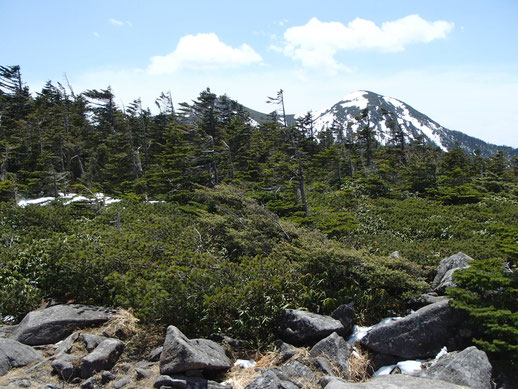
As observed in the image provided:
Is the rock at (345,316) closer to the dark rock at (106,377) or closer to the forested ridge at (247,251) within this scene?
the forested ridge at (247,251)

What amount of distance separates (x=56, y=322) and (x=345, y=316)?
6166mm

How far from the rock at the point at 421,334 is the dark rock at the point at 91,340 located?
17.5ft

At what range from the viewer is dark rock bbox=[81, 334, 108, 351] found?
6.00 metres

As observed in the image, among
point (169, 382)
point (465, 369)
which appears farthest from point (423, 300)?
point (169, 382)

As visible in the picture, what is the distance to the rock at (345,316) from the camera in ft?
22.4

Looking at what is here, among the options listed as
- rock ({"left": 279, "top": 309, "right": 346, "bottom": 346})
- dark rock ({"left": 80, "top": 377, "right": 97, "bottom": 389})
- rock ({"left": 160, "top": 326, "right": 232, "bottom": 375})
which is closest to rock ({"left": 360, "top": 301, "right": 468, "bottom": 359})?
rock ({"left": 279, "top": 309, "right": 346, "bottom": 346})

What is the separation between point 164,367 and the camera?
5020mm

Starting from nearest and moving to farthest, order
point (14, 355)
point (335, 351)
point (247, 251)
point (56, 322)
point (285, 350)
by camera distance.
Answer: point (14, 355) → point (335, 351) → point (285, 350) → point (56, 322) → point (247, 251)

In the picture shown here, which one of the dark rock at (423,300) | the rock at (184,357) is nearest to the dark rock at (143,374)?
the rock at (184,357)

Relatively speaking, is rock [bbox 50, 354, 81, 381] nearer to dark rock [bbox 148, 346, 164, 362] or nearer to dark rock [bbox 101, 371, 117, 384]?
dark rock [bbox 101, 371, 117, 384]

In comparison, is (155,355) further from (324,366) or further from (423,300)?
(423,300)

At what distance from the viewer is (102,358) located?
5461 mm

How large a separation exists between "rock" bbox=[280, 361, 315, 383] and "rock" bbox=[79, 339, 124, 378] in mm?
3052

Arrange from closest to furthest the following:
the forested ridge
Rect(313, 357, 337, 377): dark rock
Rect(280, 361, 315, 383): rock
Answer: Rect(280, 361, 315, 383): rock, Rect(313, 357, 337, 377): dark rock, the forested ridge
